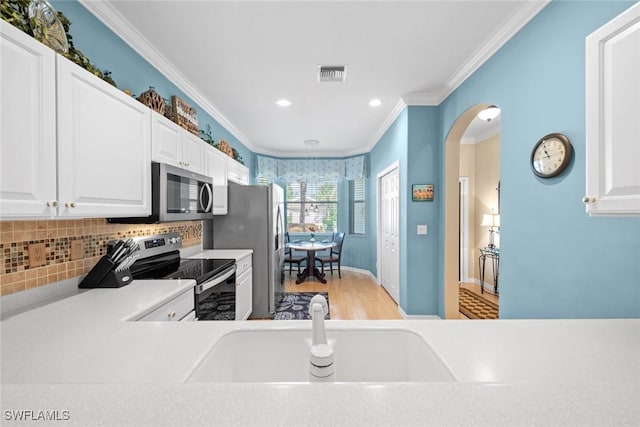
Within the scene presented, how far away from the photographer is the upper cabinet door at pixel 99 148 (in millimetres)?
1203

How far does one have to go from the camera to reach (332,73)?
263 cm

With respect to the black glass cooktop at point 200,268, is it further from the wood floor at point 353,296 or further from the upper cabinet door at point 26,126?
the wood floor at point 353,296

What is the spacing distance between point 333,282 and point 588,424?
4744mm

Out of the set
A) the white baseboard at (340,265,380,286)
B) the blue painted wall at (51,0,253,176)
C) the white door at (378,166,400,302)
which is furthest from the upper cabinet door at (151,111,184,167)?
the white baseboard at (340,265,380,286)

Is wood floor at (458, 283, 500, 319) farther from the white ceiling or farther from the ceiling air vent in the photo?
the ceiling air vent

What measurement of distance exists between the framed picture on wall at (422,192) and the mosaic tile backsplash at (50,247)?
9.72 ft

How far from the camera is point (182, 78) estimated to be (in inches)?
109

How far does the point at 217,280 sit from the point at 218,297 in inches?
6.8


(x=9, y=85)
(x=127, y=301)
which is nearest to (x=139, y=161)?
(x=9, y=85)

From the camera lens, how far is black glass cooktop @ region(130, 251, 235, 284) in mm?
1957

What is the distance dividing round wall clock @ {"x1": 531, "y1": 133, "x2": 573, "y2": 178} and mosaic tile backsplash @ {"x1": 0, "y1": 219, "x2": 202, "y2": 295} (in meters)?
2.89

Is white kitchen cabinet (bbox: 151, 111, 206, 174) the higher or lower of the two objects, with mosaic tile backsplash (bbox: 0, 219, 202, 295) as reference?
higher

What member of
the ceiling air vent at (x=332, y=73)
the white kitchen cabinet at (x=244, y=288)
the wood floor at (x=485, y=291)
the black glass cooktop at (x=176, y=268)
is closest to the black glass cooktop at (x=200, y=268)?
the black glass cooktop at (x=176, y=268)

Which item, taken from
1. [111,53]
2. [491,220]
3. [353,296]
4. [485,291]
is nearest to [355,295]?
[353,296]
